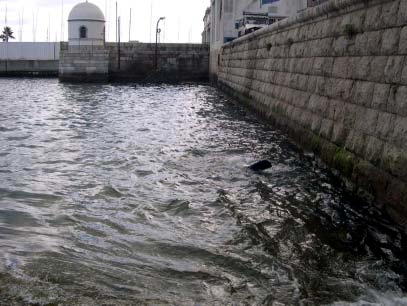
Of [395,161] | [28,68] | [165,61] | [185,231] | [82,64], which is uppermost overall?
[165,61]

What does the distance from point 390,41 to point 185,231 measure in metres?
3.64

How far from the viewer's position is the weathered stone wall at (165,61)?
43.2 metres

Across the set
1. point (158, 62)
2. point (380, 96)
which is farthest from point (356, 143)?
point (158, 62)

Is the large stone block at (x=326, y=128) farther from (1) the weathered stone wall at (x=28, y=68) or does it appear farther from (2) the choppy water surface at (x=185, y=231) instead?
(1) the weathered stone wall at (x=28, y=68)

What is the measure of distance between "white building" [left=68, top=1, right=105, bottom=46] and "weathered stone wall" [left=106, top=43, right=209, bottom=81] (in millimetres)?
3983

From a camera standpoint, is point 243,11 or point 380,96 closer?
point 380,96

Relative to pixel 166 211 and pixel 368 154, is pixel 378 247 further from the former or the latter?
pixel 166 211

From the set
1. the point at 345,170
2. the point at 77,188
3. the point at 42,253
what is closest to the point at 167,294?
the point at 42,253

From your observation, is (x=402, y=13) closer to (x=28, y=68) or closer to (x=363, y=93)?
(x=363, y=93)

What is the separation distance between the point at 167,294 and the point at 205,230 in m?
1.69

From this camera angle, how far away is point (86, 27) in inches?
1841

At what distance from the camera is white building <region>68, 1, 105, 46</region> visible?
→ 46688mm

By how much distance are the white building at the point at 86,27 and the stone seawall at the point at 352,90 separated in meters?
35.6

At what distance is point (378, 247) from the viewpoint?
5254 mm
